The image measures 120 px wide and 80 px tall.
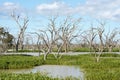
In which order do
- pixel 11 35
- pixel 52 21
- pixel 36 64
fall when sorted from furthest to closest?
pixel 11 35 < pixel 52 21 < pixel 36 64

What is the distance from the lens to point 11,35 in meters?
65.1

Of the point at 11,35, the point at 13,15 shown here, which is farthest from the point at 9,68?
the point at 11,35

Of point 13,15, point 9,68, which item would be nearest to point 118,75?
point 9,68

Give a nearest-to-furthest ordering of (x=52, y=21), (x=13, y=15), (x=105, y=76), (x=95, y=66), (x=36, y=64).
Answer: (x=105, y=76), (x=95, y=66), (x=36, y=64), (x=52, y=21), (x=13, y=15)

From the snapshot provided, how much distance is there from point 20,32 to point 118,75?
44.9 m

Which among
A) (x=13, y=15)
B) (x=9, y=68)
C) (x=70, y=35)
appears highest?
(x=13, y=15)

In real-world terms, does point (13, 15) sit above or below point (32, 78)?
above

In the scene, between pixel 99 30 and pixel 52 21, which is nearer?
pixel 99 30

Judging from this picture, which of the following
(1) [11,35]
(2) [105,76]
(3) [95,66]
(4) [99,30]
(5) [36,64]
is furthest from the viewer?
(1) [11,35]

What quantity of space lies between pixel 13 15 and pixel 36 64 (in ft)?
97.1

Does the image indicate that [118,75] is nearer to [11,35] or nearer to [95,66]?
[95,66]

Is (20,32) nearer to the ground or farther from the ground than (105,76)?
farther from the ground

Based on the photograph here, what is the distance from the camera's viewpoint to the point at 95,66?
29.0 metres

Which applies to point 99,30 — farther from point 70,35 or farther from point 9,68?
point 9,68
